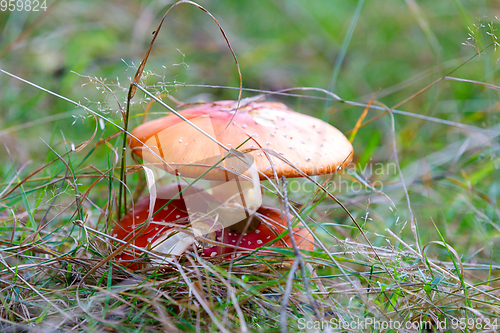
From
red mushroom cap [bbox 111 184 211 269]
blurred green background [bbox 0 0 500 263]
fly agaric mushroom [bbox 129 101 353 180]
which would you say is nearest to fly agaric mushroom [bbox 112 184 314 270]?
red mushroom cap [bbox 111 184 211 269]

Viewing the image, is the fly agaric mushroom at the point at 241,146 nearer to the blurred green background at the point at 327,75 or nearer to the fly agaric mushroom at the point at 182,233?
the fly agaric mushroom at the point at 182,233

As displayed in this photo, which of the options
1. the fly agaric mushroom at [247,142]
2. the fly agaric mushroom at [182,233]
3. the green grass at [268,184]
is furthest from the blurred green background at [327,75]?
the fly agaric mushroom at [182,233]

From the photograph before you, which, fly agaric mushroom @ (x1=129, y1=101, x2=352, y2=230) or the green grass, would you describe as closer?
the green grass

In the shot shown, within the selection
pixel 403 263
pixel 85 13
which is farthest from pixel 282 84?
A: pixel 403 263

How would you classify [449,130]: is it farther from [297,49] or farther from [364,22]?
[364,22]

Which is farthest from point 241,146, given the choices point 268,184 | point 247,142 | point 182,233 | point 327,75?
point 327,75

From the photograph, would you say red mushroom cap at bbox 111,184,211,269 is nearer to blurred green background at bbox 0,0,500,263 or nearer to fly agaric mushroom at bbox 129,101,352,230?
fly agaric mushroom at bbox 129,101,352,230

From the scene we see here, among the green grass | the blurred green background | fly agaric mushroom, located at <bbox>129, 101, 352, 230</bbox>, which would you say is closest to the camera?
the green grass
